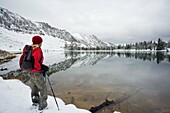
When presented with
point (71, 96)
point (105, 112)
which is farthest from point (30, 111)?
point (71, 96)

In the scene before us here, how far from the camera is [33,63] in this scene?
5.14 m

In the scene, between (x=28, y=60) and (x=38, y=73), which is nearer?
(x=28, y=60)

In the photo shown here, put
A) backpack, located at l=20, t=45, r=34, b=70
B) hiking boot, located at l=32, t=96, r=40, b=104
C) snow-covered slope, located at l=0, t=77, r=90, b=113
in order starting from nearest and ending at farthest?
backpack, located at l=20, t=45, r=34, b=70 → snow-covered slope, located at l=0, t=77, r=90, b=113 → hiking boot, located at l=32, t=96, r=40, b=104

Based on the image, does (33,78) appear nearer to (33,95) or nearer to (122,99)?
(33,95)

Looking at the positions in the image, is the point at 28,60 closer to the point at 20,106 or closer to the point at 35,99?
the point at 35,99

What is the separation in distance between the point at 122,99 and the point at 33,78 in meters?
6.82

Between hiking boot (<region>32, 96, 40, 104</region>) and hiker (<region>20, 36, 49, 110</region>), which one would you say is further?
hiking boot (<region>32, 96, 40, 104</region>)

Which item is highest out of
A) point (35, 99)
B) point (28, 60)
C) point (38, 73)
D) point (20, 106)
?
point (28, 60)

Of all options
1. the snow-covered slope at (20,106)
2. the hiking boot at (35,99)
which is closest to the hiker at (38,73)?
the hiking boot at (35,99)

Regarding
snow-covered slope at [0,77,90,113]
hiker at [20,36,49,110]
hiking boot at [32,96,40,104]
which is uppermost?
hiker at [20,36,49,110]

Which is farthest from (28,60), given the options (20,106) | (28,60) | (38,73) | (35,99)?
(20,106)

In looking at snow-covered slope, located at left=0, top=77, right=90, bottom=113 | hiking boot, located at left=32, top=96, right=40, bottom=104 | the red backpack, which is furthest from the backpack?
snow-covered slope, located at left=0, top=77, right=90, bottom=113

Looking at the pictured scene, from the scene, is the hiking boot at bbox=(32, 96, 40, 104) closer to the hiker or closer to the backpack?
the hiker

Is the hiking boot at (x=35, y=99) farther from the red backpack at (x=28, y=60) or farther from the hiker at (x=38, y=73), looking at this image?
the red backpack at (x=28, y=60)
